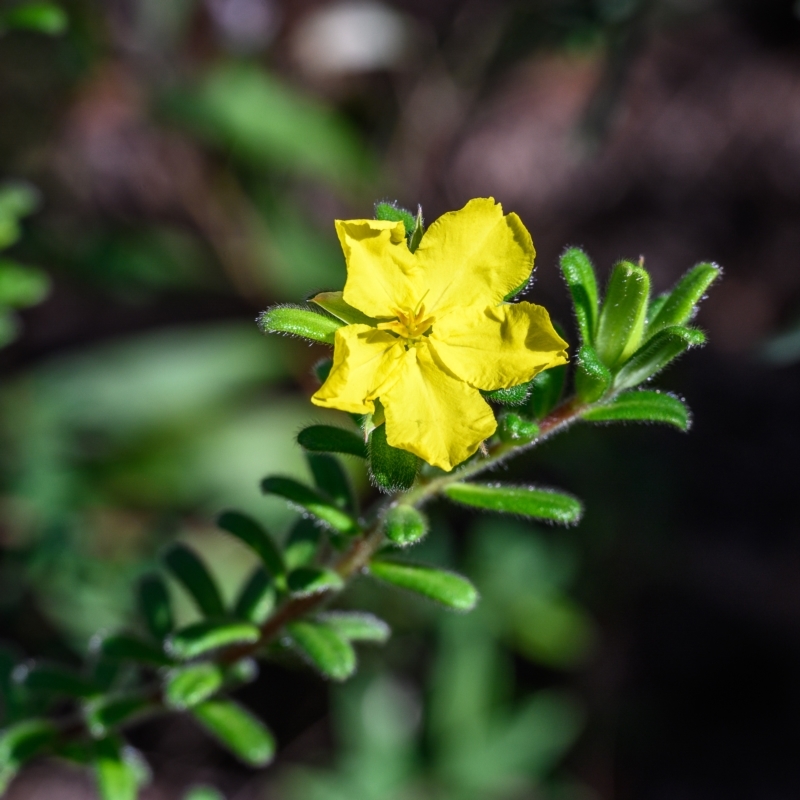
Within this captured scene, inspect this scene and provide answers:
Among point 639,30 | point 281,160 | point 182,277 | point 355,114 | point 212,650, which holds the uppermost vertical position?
point 355,114

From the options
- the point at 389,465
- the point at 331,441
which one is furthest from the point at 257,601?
the point at 389,465

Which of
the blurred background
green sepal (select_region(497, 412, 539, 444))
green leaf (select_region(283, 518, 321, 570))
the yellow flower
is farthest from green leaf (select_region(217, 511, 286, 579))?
the blurred background

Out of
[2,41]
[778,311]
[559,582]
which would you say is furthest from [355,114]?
[559,582]

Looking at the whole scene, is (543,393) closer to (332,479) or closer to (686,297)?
(686,297)

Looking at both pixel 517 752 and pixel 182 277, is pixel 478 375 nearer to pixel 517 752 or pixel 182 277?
pixel 517 752

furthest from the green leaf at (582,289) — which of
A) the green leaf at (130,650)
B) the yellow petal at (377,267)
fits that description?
the green leaf at (130,650)

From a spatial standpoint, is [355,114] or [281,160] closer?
[281,160]

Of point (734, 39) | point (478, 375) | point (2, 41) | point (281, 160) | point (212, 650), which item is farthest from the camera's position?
point (734, 39)
